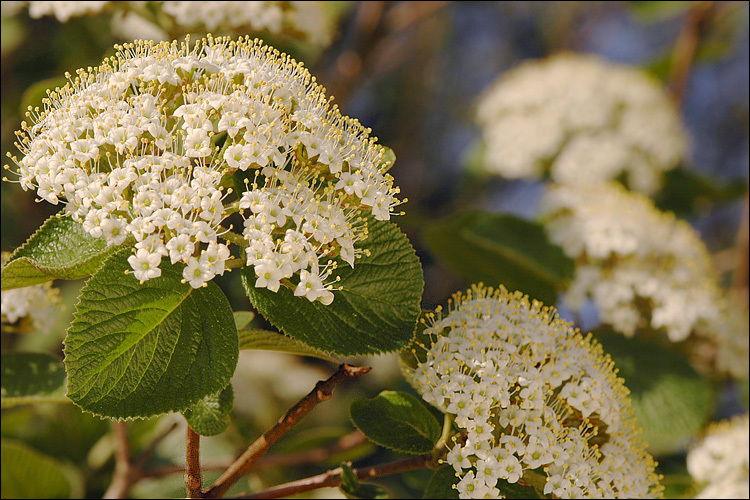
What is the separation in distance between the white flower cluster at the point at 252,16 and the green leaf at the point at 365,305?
79 cm

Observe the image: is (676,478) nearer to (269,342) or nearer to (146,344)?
(269,342)

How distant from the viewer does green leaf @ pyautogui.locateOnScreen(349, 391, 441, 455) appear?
32.2 inches

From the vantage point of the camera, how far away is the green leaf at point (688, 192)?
7.24 feet

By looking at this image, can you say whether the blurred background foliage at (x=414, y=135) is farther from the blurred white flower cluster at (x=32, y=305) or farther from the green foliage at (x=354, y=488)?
the green foliage at (x=354, y=488)

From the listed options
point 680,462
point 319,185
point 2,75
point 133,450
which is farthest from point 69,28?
point 680,462

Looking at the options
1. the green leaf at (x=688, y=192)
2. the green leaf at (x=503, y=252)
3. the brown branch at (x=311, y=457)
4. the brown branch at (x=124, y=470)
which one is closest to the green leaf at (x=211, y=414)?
the brown branch at (x=124, y=470)

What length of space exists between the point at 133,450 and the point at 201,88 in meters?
0.98

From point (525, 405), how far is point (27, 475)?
0.87 metres

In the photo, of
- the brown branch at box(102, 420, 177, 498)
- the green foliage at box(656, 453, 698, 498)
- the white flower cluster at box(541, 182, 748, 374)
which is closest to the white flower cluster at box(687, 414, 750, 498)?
the green foliage at box(656, 453, 698, 498)

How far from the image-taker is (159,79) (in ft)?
2.46

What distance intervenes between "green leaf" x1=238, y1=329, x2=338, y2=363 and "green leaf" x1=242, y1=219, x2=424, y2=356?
71mm

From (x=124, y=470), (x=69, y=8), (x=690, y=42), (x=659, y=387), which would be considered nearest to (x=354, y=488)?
(x=124, y=470)

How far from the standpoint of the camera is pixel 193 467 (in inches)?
29.1

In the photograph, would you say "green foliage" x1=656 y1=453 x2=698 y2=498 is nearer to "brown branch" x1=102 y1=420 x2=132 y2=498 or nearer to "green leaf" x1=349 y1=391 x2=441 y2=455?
"green leaf" x1=349 y1=391 x2=441 y2=455
